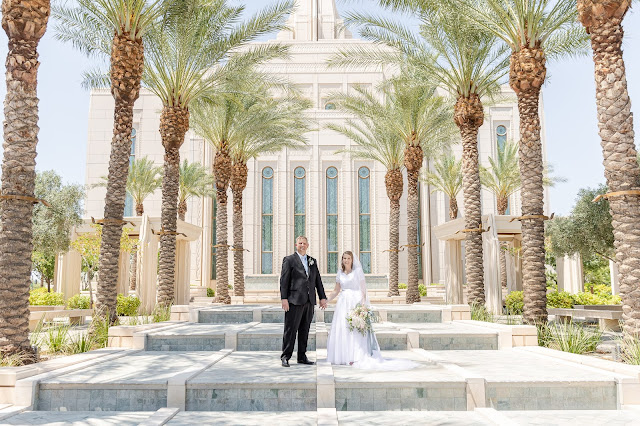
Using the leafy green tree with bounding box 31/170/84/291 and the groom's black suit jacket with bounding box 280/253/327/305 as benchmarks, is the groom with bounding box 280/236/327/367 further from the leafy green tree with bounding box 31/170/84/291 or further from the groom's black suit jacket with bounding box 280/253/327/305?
the leafy green tree with bounding box 31/170/84/291

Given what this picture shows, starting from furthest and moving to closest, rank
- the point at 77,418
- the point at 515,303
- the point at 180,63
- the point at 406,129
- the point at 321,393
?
1. the point at 406,129
2. the point at 515,303
3. the point at 180,63
4. the point at 321,393
5. the point at 77,418

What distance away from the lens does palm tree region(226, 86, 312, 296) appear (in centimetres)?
2100

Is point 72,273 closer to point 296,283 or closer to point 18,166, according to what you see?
point 18,166

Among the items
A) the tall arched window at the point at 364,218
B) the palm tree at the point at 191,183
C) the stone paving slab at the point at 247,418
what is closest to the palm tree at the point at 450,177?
the tall arched window at the point at 364,218

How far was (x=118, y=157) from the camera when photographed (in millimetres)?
11938

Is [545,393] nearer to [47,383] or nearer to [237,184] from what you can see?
[47,383]

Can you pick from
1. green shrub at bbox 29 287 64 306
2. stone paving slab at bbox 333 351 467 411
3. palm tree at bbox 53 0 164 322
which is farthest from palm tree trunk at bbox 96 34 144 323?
green shrub at bbox 29 287 64 306

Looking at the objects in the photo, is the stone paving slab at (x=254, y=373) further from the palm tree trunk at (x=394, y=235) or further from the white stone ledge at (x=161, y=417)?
the palm tree trunk at (x=394, y=235)

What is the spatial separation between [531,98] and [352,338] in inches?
314

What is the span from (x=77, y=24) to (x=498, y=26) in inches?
464

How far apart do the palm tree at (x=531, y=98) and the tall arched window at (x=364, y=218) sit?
2667cm

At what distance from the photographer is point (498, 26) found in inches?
499

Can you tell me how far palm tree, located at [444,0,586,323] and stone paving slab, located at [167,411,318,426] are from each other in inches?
301

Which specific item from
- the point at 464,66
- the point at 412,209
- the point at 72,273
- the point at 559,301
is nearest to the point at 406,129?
the point at 412,209
